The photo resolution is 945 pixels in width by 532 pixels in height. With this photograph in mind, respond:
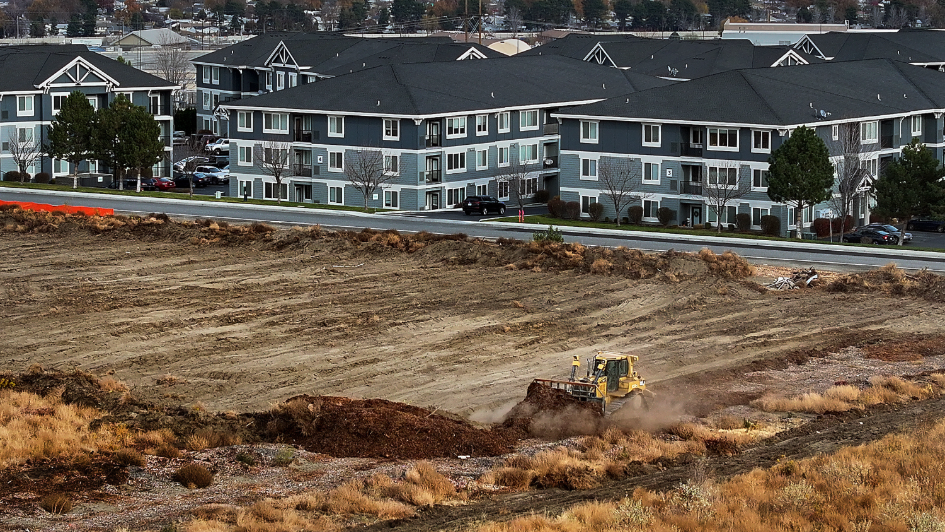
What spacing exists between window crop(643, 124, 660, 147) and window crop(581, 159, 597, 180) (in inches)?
129

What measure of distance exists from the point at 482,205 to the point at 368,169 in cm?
694

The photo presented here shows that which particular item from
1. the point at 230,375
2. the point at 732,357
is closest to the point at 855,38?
the point at 732,357

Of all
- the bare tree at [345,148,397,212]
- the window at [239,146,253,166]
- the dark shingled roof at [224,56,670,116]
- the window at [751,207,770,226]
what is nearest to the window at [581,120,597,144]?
the dark shingled roof at [224,56,670,116]

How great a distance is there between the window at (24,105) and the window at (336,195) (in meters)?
24.3

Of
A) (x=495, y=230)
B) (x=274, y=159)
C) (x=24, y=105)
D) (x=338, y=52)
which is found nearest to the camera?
(x=495, y=230)

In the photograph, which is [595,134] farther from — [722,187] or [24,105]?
[24,105]

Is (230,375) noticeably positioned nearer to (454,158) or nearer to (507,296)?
(507,296)

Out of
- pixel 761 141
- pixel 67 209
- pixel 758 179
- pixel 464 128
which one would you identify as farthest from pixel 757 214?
pixel 67 209

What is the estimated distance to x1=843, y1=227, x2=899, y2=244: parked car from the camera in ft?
248

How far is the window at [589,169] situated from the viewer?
3366 inches

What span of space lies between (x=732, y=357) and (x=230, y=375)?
15463 mm

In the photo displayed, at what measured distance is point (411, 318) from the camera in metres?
50.5

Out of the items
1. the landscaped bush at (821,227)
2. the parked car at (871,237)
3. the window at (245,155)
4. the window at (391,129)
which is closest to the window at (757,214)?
the landscaped bush at (821,227)

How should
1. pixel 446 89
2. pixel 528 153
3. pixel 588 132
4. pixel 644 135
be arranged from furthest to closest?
pixel 528 153
pixel 446 89
pixel 588 132
pixel 644 135
